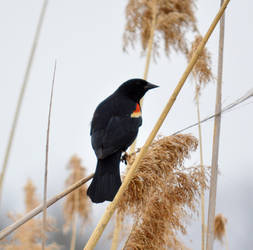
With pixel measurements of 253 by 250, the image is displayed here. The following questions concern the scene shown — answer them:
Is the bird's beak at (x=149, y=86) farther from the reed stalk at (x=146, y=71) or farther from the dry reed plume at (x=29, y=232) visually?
the dry reed plume at (x=29, y=232)

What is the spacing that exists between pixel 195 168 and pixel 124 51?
1842 millimetres

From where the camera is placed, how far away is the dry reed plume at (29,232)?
2.94 meters

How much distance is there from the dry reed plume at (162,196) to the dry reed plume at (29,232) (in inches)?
55.5

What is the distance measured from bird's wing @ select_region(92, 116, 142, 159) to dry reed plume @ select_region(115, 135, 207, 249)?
23.9 inches

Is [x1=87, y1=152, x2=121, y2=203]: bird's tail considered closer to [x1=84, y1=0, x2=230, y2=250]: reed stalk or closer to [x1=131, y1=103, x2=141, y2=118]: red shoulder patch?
[x1=131, y1=103, x2=141, y2=118]: red shoulder patch

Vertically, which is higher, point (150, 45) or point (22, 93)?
point (150, 45)

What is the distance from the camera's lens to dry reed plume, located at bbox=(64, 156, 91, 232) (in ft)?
13.6

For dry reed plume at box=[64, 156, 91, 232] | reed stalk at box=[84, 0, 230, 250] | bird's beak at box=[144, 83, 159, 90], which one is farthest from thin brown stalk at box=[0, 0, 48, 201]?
dry reed plume at box=[64, 156, 91, 232]

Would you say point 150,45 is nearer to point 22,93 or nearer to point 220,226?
point 220,226

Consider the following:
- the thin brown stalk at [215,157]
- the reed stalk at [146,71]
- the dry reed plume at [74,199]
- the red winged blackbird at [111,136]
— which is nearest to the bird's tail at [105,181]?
the red winged blackbird at [111,136]

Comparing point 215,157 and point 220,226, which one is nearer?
point 215,157

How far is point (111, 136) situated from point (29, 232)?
1.28 metres

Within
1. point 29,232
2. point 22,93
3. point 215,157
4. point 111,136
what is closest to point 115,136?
point 111,136

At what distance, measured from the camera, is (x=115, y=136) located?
8.21ft
